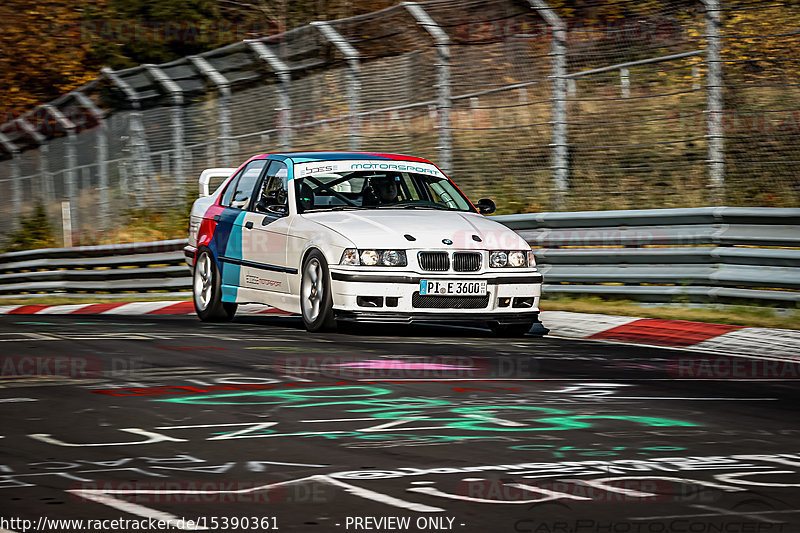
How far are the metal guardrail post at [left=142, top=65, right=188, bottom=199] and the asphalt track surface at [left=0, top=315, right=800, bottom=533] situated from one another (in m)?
11.4

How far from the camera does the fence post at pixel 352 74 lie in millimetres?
17172

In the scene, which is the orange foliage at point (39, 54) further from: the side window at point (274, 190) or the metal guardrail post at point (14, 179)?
the side window at point (274, 190)

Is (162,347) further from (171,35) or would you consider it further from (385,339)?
(171,35)

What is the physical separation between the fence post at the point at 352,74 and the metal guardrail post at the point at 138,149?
5.63m

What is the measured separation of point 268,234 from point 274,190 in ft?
1.74

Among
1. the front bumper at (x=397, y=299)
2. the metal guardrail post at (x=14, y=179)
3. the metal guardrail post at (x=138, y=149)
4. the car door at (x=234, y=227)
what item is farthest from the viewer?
the metal guardrail post at (x=14, y=179)

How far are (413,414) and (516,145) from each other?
944cm

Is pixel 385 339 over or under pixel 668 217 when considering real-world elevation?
under

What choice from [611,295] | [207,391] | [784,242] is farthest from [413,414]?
[611,295]

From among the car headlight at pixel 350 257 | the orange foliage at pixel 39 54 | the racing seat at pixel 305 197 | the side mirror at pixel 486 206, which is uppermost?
the orange foliage at pixel 39 54

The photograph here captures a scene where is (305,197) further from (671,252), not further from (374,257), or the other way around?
(671,252)

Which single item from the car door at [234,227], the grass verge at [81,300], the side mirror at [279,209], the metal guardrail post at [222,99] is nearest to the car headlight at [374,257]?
the side mirror at [279,209]

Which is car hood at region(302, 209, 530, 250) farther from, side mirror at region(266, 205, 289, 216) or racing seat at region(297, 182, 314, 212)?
side mirror at region(266, 205, 289, 216)

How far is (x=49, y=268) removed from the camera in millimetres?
21984
